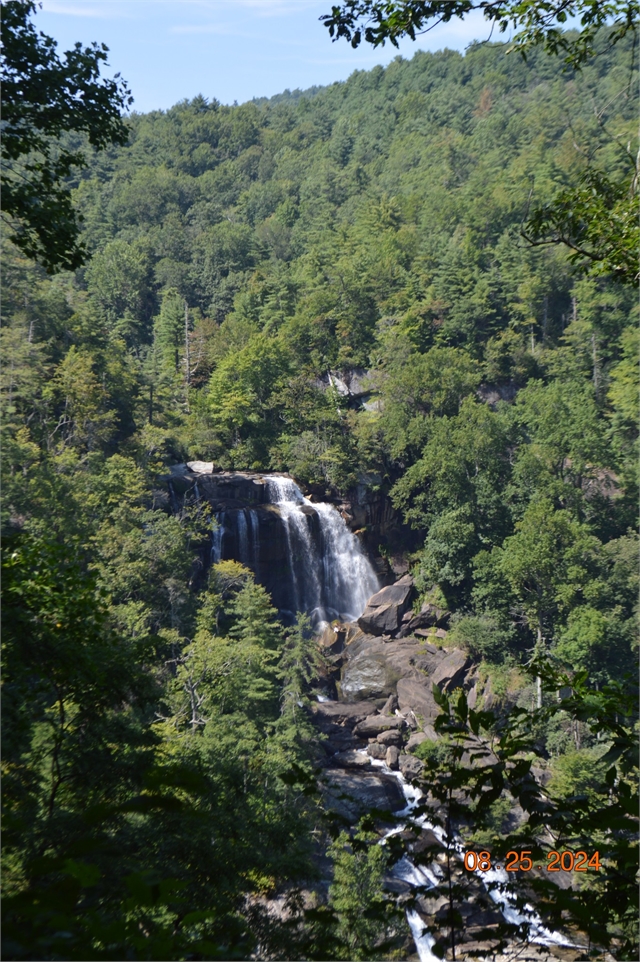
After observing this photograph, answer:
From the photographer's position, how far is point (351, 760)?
800 inches

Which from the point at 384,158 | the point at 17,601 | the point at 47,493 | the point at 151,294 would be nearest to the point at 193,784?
the point at 17,601

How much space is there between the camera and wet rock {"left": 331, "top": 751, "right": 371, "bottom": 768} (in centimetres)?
2016

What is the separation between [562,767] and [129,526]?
1324 centimetres

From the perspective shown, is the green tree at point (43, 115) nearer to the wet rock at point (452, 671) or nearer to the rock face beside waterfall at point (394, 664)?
the rock face beside waterfall at point (394, 664)

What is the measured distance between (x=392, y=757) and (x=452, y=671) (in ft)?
15.6

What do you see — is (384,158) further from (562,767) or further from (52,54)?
(52,54)

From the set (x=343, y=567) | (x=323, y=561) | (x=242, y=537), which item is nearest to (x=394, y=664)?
(x=343, y=567)

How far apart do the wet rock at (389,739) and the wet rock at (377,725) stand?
14.5 inches

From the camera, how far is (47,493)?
19.8m

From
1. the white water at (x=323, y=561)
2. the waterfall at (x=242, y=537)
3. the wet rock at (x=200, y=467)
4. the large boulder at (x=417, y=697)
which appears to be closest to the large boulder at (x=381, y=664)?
the large boulder at (x=417, y=697)

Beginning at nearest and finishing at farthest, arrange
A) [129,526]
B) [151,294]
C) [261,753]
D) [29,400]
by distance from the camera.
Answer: [261,753], [129,526], [29,400], [151,294]

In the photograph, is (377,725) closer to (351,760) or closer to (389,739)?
(389,739)

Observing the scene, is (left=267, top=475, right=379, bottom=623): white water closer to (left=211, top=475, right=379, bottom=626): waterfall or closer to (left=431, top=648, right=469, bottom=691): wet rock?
(left=211, top=475, right=379, bottom=626): waterfall

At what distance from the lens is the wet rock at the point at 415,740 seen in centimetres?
2092
